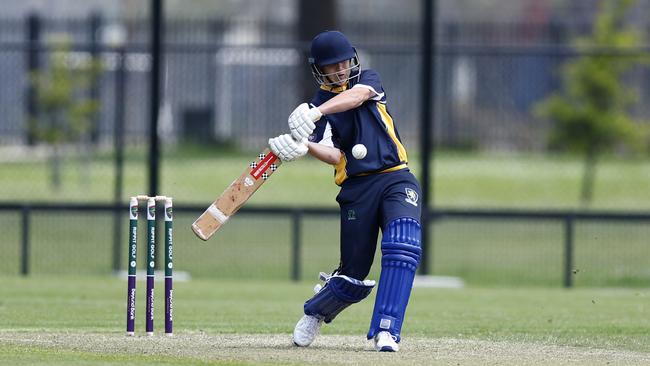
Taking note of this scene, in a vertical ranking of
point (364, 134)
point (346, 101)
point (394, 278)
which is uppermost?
point (346, 101)

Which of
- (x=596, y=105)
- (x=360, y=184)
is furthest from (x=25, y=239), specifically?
(x=596, y=105)

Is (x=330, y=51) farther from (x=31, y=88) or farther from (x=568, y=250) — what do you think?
(x=31, y=88)

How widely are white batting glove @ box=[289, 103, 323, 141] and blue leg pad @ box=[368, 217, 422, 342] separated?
0.77 meters

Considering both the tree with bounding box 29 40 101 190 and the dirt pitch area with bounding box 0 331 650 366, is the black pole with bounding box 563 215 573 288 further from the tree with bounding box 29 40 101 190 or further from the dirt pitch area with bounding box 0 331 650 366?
the tree with bounding box 29 40 101 190

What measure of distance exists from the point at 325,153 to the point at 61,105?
15659 millimetres

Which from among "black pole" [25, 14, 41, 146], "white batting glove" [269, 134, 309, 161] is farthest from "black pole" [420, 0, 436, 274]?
"black pole" [25, 14, 41, 146]

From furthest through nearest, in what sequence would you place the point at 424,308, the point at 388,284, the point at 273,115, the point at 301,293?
1. the point at 273,115
2. the point at 301,293
3. the point at 424,308
4. the point at 388,284

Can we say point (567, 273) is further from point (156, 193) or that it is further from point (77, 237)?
point (77, 237)

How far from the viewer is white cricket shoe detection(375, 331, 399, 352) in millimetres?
8453

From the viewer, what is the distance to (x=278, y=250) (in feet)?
63.9

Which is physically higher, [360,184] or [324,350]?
[360,184]

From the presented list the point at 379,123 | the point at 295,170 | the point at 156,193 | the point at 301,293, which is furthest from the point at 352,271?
the point at 295,170

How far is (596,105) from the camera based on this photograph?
25.6 meters

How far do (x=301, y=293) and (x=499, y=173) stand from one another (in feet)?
39.7
